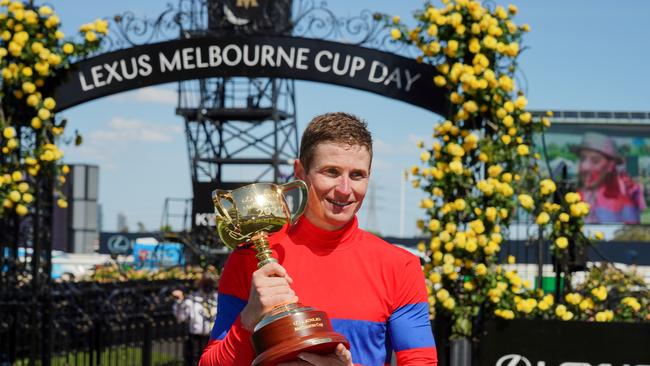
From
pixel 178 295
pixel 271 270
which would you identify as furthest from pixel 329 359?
pixel 178 295

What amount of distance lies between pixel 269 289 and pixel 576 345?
5.43 meters

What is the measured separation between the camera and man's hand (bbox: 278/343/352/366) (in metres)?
2.51

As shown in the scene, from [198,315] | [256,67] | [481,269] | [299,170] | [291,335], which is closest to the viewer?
[291,335]

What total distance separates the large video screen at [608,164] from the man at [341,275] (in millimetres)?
52867

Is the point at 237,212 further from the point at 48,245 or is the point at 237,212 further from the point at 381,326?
the point at 48,245

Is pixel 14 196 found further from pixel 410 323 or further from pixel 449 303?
pixel 410 323

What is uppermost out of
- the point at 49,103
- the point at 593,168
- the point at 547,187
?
the point at 593,168

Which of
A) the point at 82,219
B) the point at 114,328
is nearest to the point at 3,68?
the point at 114,328

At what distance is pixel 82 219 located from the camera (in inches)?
1607

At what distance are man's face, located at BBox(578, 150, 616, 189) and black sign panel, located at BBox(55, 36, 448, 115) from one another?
159 ft

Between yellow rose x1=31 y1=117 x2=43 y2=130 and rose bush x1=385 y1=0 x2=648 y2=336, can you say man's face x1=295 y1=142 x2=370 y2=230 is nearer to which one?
rose bush x1=385 y1=0 x2=648 y2=336

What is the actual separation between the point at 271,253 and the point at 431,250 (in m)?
5.57

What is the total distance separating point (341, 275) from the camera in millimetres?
2824

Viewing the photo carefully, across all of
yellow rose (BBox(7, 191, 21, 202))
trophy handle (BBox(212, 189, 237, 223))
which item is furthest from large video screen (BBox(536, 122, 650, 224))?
trophy handle (BBox(212, 189, 237, 223))
